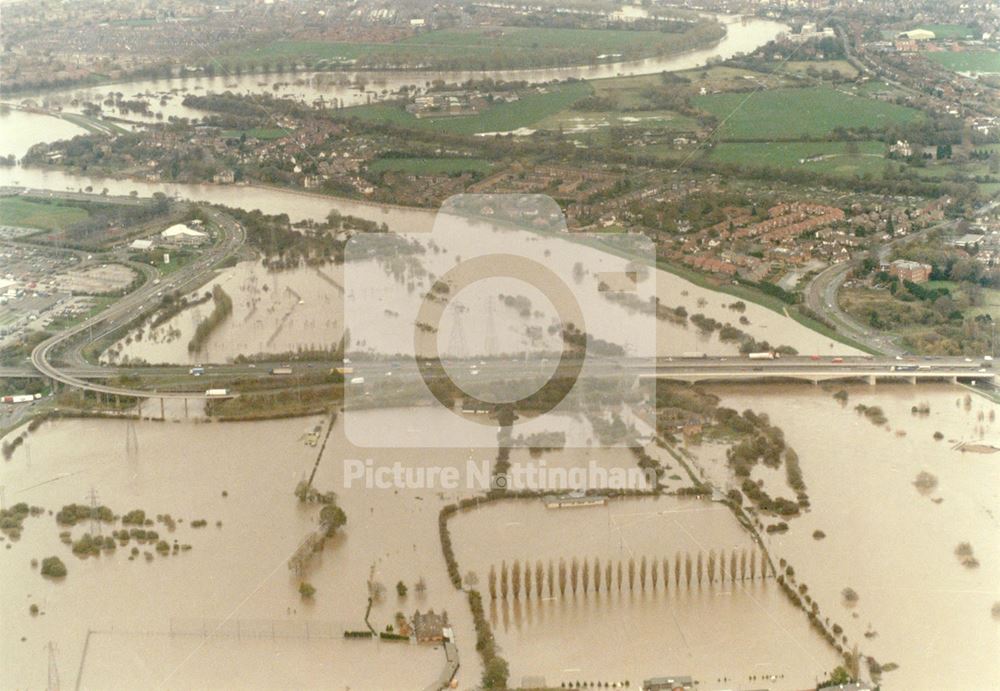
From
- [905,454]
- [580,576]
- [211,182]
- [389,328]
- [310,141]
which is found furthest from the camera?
[310,141]

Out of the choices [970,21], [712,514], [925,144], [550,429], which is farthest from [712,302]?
[970,21]

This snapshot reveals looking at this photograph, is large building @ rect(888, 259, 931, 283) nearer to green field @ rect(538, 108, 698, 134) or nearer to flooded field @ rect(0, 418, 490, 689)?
flooded field @ rect(0, 418, 490, 689)

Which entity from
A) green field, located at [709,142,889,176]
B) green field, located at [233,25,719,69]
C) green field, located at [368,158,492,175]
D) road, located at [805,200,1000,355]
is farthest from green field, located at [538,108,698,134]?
road, located at [805,200,1000,355]

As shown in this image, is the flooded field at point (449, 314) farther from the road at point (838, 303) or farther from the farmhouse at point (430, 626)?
the farmhouse at point (430, 626)

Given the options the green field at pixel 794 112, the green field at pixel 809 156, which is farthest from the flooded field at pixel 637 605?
the green field at pixel 794 112

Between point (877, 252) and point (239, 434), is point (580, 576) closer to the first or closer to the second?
point (239, 434)

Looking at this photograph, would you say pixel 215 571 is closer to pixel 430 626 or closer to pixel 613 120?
pixel 430 626
